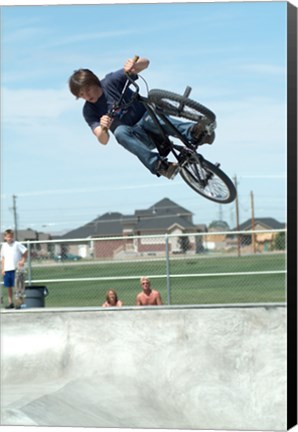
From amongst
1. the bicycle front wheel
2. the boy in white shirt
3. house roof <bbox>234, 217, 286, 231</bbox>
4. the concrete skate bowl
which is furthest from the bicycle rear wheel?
the boy in white shirt

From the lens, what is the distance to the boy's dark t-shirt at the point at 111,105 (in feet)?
33.6

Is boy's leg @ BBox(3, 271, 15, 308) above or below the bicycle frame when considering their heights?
below

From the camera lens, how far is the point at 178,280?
14234mm

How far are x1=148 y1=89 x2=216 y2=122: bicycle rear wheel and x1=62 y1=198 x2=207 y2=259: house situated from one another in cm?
122

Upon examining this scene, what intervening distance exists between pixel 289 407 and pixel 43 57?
4646 mm

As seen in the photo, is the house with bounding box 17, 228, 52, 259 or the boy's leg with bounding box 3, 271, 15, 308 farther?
the house with bounding box 17, 228, 52, 259

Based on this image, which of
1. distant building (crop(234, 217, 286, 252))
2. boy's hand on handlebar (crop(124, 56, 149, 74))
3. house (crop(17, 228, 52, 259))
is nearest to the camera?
boy's hand on handlebar (crop(124, 56, 149, 74))

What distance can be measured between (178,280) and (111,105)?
4528 mm

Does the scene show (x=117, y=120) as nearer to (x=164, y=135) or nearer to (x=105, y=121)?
(x=105, y=121)

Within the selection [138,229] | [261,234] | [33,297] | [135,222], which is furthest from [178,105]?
[261,234]

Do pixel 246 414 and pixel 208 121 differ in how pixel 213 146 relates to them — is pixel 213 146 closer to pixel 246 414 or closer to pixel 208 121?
pixel 208 121

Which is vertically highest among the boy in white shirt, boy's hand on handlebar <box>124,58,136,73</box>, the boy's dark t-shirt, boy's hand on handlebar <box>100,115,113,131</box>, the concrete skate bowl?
boy's hand on handlebar <box>124,58,136,73</box>

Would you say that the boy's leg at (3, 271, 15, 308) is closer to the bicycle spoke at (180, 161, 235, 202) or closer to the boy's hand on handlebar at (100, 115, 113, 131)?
the boy's hand on handlebar at (100, 115, 113, 131)

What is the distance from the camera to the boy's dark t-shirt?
10.2 metres
